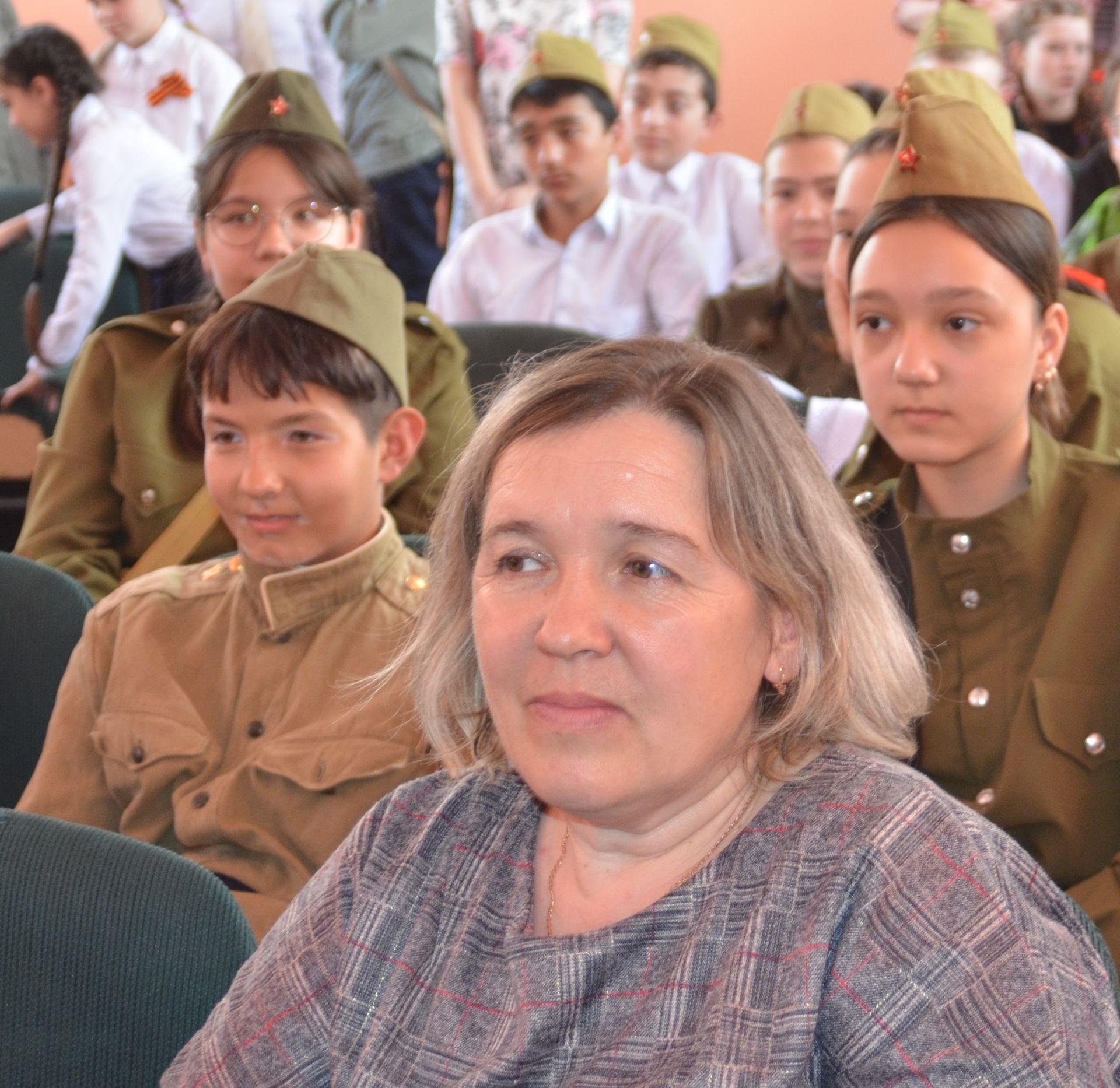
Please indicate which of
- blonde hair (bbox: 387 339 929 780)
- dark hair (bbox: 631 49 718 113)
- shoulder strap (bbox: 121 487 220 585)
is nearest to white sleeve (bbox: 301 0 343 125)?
dark hair (bbox: 631 49 718 113)

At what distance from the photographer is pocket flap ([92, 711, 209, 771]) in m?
1.66

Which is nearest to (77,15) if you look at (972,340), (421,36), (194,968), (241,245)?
(421,36)

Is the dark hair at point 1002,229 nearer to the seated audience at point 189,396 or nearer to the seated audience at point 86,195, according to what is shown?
the seated audience at point 189,396

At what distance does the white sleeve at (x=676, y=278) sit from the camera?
11.6 feet

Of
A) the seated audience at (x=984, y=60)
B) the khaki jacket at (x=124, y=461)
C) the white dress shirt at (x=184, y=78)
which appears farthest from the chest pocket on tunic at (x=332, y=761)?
the white dress shirt at (x=184, y=78)

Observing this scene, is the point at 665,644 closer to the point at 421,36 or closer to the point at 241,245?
the point at 241,245

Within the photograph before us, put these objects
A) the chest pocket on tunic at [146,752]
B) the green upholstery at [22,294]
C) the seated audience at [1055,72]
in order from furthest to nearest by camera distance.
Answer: the seated audience at [1055,72] < the green upholstery at [22,294] < the chest pocket on tunic at [146,752]

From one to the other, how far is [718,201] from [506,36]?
80cm

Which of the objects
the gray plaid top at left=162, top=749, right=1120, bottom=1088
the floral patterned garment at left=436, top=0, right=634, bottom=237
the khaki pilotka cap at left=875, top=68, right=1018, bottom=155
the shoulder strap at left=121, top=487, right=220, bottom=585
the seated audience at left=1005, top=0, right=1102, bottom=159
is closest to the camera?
the gray plaid top at left=162, top=749, right=1120, bottom=1088

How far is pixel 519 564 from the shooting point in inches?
42.1

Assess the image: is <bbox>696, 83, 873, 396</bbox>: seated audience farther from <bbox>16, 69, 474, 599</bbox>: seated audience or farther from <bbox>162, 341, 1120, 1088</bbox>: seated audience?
<bbox>162, 341, 1120, 1088</bbox>: seated audience

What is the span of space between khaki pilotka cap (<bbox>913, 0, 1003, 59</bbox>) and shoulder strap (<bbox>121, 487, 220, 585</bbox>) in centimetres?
241

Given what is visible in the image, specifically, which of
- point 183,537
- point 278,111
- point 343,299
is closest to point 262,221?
point 278,111

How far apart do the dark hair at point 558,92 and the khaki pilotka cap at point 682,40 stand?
0.61m
